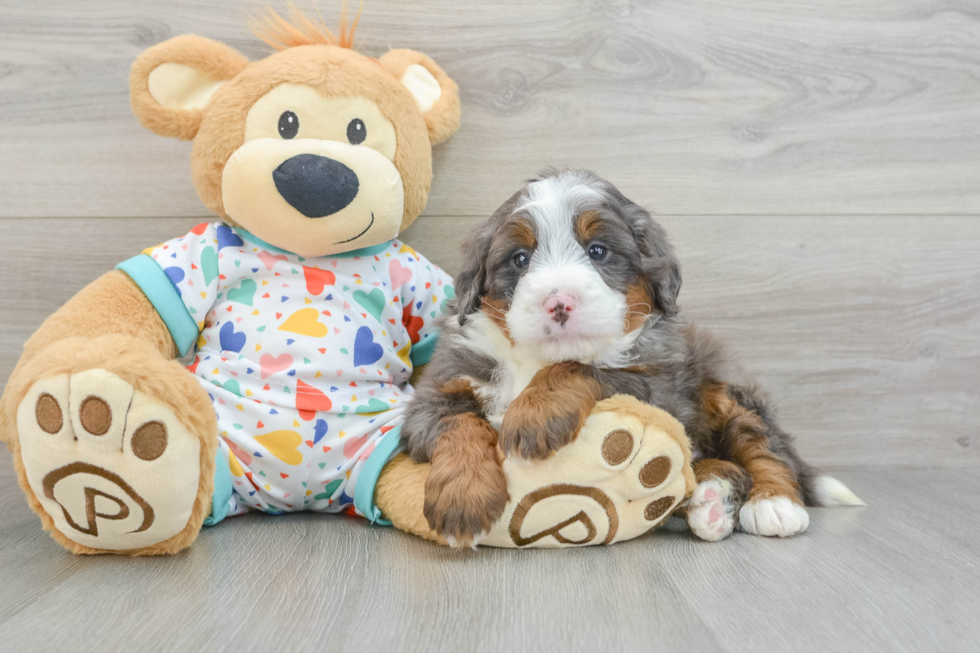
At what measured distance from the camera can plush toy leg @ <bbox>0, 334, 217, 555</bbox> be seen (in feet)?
4.12

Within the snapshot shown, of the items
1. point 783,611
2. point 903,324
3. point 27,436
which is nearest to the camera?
point 783,611

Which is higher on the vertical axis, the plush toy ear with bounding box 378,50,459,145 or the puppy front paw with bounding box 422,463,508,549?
the plush toy ear with bounding box 378,50,459,145

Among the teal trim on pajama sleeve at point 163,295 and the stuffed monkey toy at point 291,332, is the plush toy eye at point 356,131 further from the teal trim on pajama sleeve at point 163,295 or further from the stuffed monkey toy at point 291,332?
the teal trim on pajama sleeve at point 163,295

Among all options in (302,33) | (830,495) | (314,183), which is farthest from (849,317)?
(302,33)

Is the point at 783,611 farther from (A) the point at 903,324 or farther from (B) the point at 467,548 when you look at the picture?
(A) the point at 903,324

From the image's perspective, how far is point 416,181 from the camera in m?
1.83

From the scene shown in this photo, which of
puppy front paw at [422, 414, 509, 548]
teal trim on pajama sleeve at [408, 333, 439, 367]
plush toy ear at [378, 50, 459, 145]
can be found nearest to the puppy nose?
puppy front paw at [422, 414, 509, 548]

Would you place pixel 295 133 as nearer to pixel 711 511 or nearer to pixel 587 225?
pixel 587 225

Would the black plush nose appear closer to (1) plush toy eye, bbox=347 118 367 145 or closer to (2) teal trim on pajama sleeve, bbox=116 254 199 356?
(1) plush toy eye, bbox=347 118 367 145

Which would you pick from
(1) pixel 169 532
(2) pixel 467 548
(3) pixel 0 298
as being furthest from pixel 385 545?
(3) pixel 0 298

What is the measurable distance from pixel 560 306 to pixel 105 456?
860mm

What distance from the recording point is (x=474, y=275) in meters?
1.60

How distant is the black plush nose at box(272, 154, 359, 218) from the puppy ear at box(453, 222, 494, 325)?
0.31 metres

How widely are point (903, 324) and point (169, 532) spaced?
2156mm
